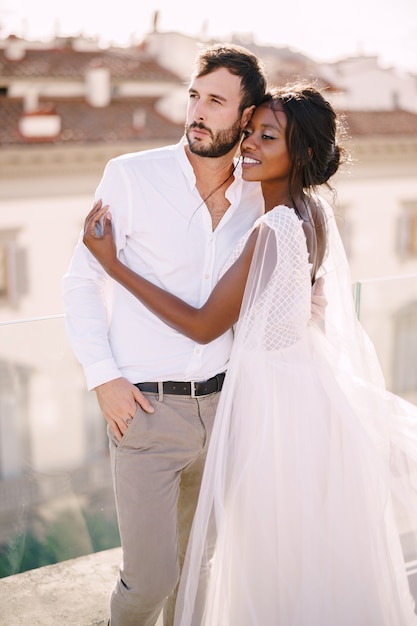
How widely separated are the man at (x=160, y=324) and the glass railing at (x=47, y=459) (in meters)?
0.60

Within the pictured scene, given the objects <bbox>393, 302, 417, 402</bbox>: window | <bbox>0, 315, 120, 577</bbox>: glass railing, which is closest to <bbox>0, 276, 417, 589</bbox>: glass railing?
<bbox>0, 315, 120, 577</bbox>: glass railing

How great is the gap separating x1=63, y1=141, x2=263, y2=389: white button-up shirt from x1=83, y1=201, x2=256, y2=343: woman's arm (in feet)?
0.22

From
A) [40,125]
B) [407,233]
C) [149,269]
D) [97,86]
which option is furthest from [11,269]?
[149,269]

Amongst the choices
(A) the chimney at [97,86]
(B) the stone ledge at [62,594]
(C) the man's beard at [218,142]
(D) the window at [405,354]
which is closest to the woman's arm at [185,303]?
(C) the man's beard at [218,142]

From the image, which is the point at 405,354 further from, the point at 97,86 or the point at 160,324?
the point at 97,86

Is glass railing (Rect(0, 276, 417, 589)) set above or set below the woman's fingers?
below

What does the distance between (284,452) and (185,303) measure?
0.46m

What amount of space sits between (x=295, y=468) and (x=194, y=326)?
0.46m

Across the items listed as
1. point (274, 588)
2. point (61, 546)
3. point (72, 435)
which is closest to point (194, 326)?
point (274, 588)

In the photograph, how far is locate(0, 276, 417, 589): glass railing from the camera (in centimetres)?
283

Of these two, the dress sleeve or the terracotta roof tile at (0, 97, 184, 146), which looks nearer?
the dress sleeve

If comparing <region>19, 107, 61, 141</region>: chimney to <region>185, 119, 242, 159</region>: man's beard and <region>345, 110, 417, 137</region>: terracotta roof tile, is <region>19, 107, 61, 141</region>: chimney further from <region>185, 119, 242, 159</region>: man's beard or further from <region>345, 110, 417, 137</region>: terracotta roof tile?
<region>185, 119, 242, 159</region>: man's beard

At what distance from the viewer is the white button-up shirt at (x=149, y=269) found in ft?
6.78

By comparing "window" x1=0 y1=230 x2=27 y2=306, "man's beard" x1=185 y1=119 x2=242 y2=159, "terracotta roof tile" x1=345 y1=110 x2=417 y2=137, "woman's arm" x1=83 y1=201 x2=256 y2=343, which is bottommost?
"window" x1=0 y1=230 x2=27 y2=306
